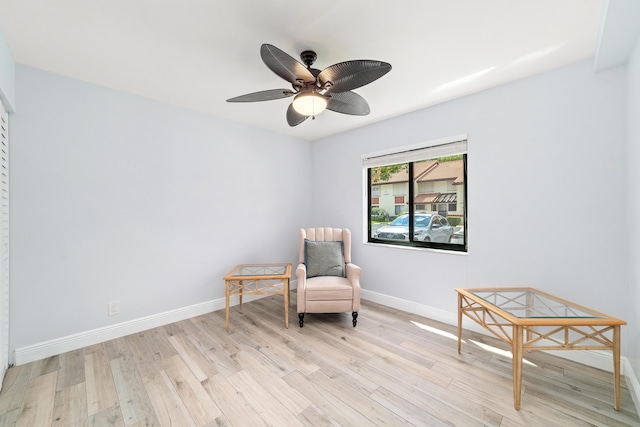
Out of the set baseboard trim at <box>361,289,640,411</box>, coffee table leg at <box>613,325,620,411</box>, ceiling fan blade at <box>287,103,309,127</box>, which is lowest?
baseboard trim at <box>361,289,640,411</box>

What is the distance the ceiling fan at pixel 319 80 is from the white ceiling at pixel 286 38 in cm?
26

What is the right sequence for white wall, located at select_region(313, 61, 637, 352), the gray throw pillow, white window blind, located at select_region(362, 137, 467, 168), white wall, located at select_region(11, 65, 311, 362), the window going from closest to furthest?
1. white wall, located at select_region(313, 61, 637, 352)
2. white wall, located at select_region(11, 65, 311, 362)
3. white window blind, located at select_region(362, 137, 467, 168)
4. the window
5. the gray throw pillow

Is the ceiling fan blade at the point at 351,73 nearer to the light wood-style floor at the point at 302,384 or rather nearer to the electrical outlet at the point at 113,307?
the light wood-style floor at the point at 302,384

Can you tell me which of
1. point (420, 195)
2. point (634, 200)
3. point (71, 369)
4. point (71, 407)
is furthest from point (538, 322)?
point (71, 369)

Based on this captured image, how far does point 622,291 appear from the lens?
182 centimetres

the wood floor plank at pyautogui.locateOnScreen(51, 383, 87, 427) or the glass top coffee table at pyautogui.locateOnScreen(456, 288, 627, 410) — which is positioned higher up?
the glass top coffee table at pyautogui.locateOnScreen(456, 288, 627, 410)

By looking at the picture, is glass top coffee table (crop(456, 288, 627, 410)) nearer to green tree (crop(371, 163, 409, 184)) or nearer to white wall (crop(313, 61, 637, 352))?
white wall (crop(313, 61, 637, 352))

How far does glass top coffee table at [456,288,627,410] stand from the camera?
1508 millimetres

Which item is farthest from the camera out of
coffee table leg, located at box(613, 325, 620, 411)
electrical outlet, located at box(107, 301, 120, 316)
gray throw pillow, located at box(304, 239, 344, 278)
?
gray throw pillow, located at box(304, 239, 344, 278)

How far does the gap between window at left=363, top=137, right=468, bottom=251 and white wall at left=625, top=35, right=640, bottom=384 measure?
42.3 inches

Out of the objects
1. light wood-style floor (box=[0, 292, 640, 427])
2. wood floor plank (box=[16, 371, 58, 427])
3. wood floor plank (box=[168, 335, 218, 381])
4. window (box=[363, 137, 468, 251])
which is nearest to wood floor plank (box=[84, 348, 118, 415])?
light wood-style floor (box=[0, 292, 640, 427])

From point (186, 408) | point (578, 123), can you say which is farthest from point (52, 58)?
point (578, 123)

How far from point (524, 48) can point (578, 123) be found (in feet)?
2.46

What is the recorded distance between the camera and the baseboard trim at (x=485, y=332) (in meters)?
1.68
